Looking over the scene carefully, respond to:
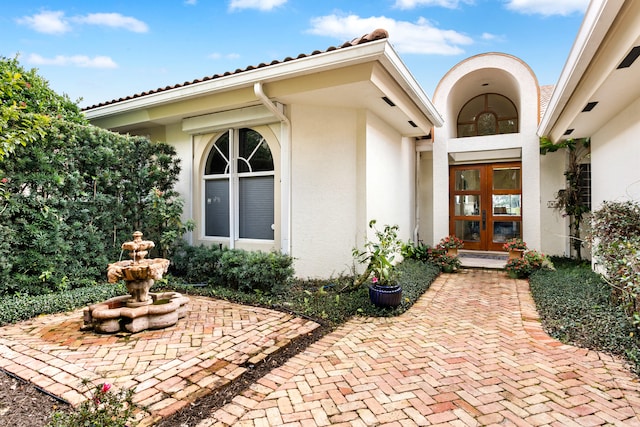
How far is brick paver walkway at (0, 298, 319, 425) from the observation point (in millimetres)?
2682

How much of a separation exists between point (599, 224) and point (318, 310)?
4908 millimetres

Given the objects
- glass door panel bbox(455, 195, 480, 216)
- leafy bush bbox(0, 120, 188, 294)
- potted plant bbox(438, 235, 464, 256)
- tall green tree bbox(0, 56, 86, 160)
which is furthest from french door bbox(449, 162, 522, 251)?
tall green tree bbox(0, 56, 86, 160)

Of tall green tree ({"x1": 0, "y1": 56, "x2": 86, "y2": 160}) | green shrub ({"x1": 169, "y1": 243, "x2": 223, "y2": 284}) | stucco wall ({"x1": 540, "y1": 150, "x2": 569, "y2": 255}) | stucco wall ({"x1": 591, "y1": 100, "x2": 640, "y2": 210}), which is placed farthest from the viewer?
stucco wall ({"x1": 540, "y1": 150, "x2": 569, "y2": 255})

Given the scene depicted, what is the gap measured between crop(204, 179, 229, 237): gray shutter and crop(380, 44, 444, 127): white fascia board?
13.8ft

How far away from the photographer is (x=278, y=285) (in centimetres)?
556

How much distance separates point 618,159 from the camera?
5750mm

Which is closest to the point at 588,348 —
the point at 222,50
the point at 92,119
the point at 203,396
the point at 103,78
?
the point at 203,396

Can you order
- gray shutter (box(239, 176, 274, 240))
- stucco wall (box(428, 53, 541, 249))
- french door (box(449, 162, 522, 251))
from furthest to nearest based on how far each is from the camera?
french door (box(449, 162, 522, 251)), stucco wall (box(428, 53, 541, 249)), gray shutter (box(239, 176, 274, 240))

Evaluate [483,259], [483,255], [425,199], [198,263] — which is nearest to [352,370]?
[198,263]

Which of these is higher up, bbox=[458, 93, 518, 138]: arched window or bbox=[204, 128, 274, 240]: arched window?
bbox=[458, 93, 518, 138]: arched window

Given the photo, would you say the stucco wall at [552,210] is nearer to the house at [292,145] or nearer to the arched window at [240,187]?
the house at [292,145]

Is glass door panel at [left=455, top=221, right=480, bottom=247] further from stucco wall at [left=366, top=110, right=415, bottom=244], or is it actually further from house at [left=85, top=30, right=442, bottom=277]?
house at [left=85, top=30, right=442, bottom=277]

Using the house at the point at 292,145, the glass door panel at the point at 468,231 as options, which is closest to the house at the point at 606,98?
the house at the point at 292,145

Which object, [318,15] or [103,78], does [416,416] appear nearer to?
[318,15]
